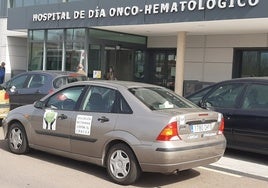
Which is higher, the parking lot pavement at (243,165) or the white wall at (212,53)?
the white wall at (212,53)

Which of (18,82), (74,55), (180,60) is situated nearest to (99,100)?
(18,82)

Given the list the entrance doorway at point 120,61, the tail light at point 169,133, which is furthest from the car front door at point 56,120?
the entrance doorway at point 120,61

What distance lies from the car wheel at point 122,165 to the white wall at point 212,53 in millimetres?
12751

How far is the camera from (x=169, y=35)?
2139cm

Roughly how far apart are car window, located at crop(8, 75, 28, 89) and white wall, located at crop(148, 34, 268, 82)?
9.56m

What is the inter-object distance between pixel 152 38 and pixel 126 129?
16306mm

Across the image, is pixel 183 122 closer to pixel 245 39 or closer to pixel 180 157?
pixel 180 157

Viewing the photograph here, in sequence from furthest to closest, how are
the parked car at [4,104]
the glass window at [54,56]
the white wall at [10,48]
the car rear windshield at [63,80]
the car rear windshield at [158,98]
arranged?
the white wall at [10,48] < the glass window at [54,56] < the car rear windshield at [63,80] < the parked car at [4,104] < the car rear windshield at [158,98]

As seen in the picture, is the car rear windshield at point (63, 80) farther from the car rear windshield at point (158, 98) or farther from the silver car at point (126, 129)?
the car rear windshield at point (158, 98)

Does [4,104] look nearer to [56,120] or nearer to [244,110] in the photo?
[56,120]

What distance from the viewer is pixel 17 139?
8.15m

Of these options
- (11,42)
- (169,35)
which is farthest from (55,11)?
(11,42)

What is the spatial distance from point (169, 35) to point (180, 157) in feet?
51.6

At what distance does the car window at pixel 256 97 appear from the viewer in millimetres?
8242
